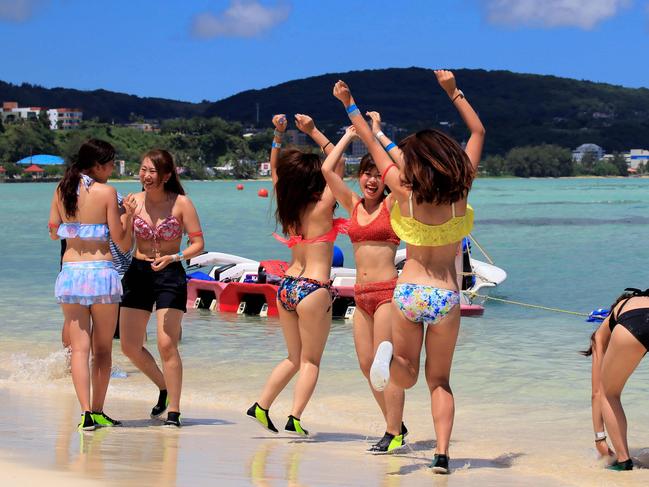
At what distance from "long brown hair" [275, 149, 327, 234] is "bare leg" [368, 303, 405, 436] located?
873mm

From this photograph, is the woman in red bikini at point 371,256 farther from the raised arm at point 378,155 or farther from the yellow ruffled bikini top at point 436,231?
the yellow ruffled bikini top at point 436,231

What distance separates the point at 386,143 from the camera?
5.75m

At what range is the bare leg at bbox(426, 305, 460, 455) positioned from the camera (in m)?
5.56

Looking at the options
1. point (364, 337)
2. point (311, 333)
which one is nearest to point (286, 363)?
point (311, 333)

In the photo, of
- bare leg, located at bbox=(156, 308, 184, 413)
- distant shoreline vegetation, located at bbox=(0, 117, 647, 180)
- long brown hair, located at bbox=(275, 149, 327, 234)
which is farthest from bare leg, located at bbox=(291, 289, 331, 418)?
distant shoreline vegetation, located at bbox=(0, 117, 647, 180)

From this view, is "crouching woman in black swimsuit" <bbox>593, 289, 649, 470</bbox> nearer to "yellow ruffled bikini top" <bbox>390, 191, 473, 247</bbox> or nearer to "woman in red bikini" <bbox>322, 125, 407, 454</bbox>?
"yellow ruffled bikini top" <bbox>390, 191, 473, 247</bbox>

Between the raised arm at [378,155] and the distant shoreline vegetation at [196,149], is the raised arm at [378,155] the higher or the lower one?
the lower one

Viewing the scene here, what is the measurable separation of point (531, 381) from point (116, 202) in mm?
5697

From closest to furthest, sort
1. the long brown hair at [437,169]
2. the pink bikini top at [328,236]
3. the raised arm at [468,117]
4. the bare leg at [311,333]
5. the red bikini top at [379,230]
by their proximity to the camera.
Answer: the long brown hair at [437,169] → the raised arm at [468,117] → the red bikini top at [379,230] → the bare leg at [311,333] → the pink bikini top at [328,236]

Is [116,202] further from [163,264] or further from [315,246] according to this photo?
[315,246]

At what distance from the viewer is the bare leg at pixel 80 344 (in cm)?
659

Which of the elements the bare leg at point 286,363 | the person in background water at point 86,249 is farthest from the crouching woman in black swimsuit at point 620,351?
the person in background water at point 86,249

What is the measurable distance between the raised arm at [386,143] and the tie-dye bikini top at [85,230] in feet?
5.75

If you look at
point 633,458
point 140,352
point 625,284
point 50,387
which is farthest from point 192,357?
point 625,284
